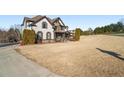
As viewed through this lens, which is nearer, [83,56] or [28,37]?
[83,56]

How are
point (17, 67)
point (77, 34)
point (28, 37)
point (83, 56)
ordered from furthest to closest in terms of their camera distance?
point (77, 34) < point (28, 37) < point (83, 56) < point (17, 67)

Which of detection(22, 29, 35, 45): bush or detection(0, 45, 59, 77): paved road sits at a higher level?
detection(22, 29, 35, 45): bush

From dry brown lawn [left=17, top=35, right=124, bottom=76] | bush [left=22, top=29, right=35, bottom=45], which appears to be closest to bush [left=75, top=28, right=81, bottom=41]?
dry brown lawn [left=17, top=35, right=124, bottom=76]

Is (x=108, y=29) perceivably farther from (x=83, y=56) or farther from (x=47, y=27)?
(x=47, y=27)

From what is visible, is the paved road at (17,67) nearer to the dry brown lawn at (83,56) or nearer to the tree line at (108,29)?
the dry brown lawn at (83,56)

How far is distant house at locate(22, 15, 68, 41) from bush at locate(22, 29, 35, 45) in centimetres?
19

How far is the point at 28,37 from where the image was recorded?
8766 mm

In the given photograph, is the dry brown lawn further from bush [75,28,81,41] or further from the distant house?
the distant house

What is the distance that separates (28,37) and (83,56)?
2.26 m

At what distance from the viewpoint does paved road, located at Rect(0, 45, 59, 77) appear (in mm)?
7617

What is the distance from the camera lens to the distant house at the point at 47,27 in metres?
8.95

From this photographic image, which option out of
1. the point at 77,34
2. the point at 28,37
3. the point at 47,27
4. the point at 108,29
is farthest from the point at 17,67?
the point at 108,29

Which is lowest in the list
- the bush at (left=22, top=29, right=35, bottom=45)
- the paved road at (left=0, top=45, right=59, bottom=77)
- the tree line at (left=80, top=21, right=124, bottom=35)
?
the paved road at (left=0, top=45, right=59, bottom=77)
